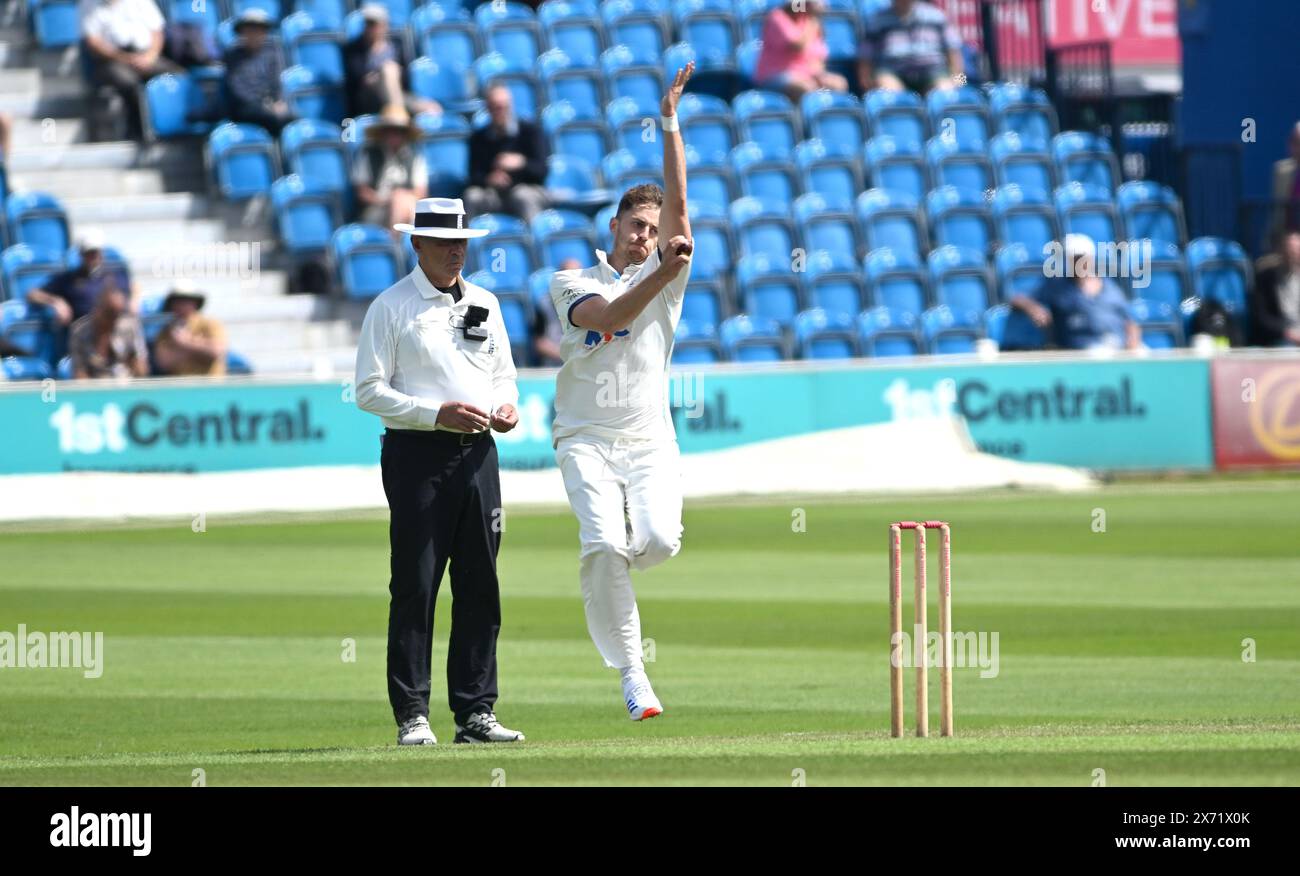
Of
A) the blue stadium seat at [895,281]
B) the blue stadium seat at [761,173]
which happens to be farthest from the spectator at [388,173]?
the blue stadium seat at [895,281]

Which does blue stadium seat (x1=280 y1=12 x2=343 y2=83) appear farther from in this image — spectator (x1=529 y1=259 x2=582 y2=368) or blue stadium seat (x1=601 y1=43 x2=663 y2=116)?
spectator (x1=529 y1=259 x2=582 y2=368)

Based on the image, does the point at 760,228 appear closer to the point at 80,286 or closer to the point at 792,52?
the point at 792,52

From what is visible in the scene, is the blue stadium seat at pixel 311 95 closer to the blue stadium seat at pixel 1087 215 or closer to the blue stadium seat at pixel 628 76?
the blue stadium seat at pixel 628 76

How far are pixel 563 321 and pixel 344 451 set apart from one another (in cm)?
1176

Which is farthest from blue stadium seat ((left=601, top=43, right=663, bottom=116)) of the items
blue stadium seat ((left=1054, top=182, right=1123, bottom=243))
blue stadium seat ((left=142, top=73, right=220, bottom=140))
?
blue stadium seat ((left=1054, top=182, right=1123, bottom=243))

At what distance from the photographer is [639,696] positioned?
9.07 meters

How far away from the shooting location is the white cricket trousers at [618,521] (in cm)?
906

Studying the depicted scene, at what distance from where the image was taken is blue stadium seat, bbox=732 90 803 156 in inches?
1022

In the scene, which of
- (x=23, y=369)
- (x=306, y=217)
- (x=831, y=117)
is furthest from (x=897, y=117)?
(x=23, y=369)

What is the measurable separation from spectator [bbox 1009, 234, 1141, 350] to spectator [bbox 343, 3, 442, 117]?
7267 millimetres

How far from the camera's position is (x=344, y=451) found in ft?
67.7

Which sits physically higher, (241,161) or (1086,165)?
(241,161)

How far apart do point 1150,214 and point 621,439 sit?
59.8 ft
